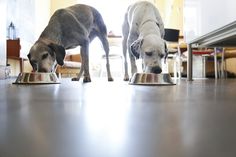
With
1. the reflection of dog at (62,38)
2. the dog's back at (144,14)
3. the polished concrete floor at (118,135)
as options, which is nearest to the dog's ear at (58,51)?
the reflection of dog at (62,38)

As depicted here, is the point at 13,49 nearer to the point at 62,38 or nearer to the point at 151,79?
the point at 62,38

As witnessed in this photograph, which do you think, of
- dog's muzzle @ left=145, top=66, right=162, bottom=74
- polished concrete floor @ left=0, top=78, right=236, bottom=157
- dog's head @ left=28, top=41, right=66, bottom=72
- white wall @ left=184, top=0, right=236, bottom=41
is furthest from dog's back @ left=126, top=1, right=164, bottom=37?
polished concrete floor @ left=0, top=78, right=236, bottom=157

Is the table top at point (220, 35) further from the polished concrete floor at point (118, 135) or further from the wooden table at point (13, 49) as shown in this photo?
the wooden table at point (13, 49)

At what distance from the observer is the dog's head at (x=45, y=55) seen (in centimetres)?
208

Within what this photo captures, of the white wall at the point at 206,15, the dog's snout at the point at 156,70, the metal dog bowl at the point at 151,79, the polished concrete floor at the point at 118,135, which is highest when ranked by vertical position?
the white wall at the point at 206,15

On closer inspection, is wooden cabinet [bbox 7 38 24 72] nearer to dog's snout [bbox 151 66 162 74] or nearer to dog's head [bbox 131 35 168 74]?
dog's head [bbox 131 35 168 74]

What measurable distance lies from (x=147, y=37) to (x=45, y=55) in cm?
73

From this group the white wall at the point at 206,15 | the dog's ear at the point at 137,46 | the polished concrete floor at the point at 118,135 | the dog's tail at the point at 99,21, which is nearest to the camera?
the polished concrete floor at the point at 118,135

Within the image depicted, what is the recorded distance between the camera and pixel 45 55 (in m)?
2.09

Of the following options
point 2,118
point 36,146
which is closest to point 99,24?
point 2,118

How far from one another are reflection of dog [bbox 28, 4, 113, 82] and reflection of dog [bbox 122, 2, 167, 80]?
373 millimetres

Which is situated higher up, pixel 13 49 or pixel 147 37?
pixel 13 49

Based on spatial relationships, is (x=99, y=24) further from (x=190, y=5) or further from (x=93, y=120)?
(x=93, y=120)

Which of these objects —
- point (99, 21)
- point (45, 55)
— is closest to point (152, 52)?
point (45, 55)
